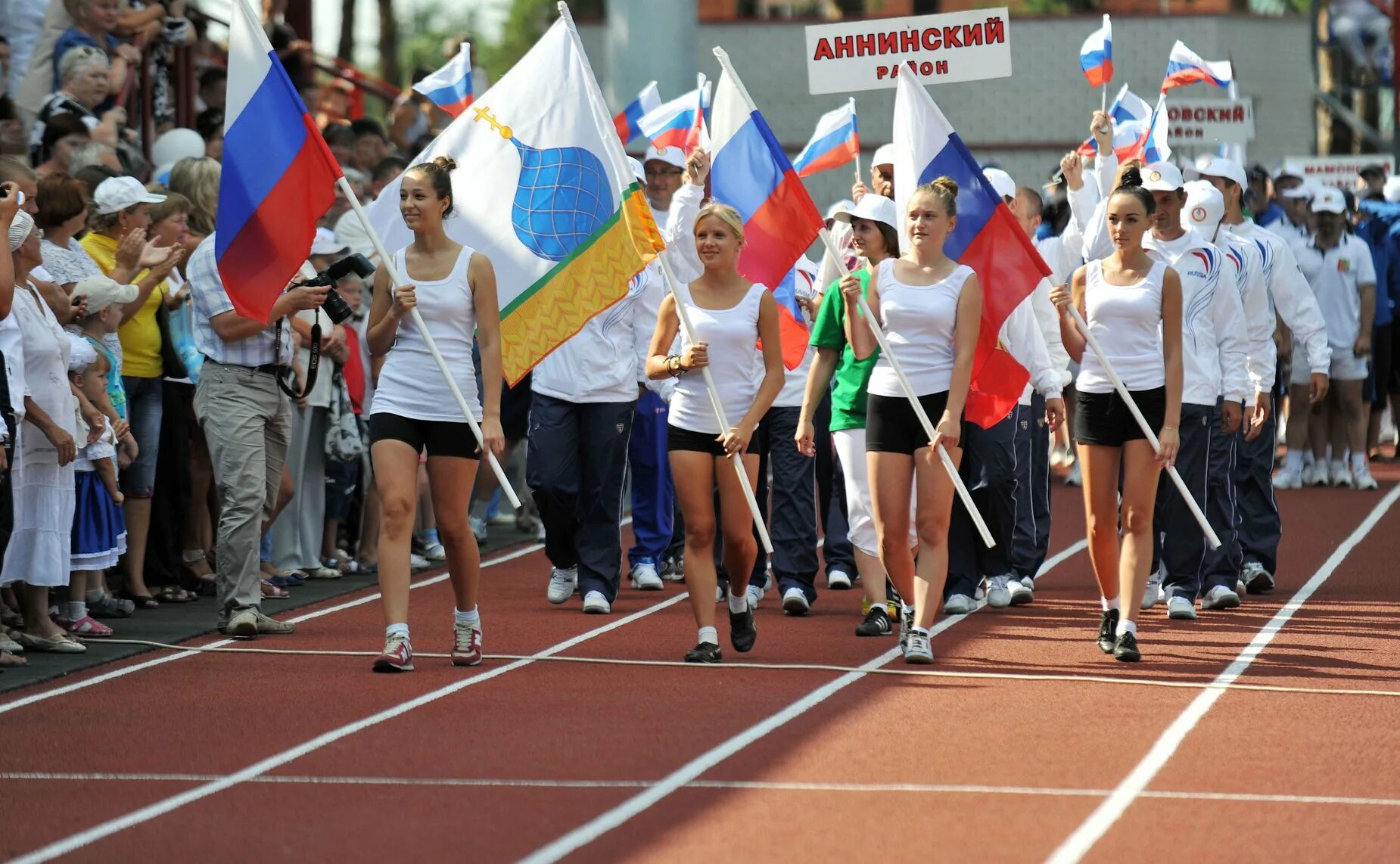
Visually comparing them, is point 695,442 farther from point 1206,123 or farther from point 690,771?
point 1206,123

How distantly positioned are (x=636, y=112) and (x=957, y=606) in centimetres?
531

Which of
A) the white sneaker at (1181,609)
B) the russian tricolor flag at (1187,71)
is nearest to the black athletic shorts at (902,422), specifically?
the white sneaker at (1181,609)

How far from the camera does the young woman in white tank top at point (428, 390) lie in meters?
9.38

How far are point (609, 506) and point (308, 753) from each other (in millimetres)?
4384

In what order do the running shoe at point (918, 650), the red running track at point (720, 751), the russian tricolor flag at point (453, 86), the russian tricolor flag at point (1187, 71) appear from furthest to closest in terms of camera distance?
the russian tricolor flag at point (1187, 71) < the russian tricolor flag at point (453, 86) < the running shoe at point (918, 650) < the red running track at point (720, 751)

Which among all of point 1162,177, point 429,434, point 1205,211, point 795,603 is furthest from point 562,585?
point 1205,211

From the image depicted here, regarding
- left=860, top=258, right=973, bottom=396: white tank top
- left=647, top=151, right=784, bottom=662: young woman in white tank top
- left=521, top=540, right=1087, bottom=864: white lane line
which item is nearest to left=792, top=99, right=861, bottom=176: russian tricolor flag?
left=647, top=151, right=784, bottom=662: young woman in white tank top

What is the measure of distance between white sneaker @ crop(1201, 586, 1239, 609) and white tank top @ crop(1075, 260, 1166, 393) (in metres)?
2.09

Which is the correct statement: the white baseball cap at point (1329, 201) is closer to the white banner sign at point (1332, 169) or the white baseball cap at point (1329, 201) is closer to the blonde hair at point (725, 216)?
the white banner sign at point (1332, 169)

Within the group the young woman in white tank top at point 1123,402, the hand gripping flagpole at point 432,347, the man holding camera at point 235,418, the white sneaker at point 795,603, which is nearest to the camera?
the hand gripping flagpole at point 432,347

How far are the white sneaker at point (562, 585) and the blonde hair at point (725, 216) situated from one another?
10.0ft

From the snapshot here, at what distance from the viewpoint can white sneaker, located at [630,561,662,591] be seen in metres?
12.9

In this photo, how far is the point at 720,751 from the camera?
7.83m

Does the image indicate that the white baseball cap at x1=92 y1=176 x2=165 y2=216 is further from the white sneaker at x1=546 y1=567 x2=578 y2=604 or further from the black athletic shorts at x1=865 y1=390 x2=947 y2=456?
the black athletic shorts at x1=865 y1=390 x2=947 y2=456
